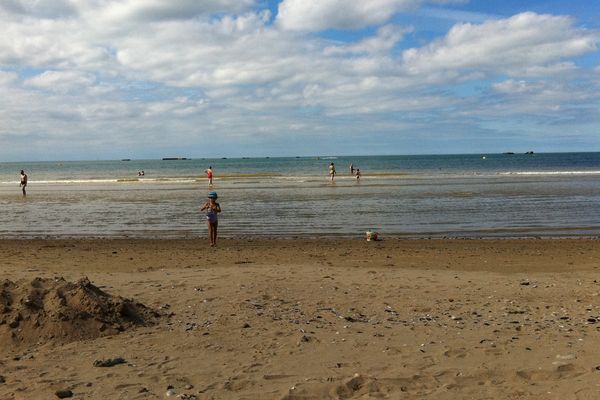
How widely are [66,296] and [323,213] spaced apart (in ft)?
56.8

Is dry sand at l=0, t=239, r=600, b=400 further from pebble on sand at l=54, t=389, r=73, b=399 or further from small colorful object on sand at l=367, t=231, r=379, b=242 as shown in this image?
small colorful object on sand at l=367, t=231, r=379, b=242

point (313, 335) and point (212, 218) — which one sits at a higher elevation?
point (212, 218)

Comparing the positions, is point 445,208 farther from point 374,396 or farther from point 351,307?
point 374,396

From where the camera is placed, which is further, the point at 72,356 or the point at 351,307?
the point at 351,307

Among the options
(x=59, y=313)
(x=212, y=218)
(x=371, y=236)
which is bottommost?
(x=371, y=236)

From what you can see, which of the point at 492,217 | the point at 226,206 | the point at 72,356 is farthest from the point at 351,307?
the point at 226,206

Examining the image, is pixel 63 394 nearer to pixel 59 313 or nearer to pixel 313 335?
pixel 59 313

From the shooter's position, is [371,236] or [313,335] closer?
[313,335]

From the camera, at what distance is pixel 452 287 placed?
8797 millimetres

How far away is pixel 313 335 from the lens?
6191 millimetres

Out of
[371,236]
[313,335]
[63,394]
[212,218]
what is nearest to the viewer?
[63,394]

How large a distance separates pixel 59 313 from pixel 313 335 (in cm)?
306

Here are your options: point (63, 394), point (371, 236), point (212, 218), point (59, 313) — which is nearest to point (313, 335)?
point (63, 394)

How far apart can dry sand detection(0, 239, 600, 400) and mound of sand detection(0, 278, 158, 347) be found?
0.07ft
